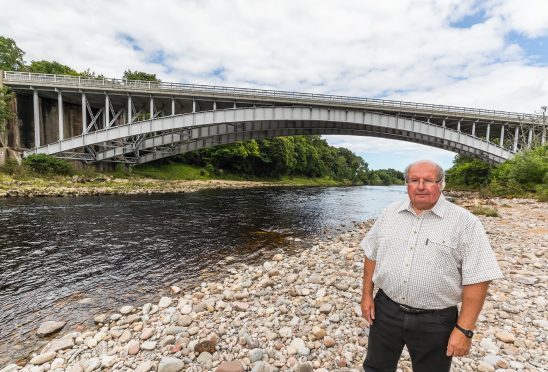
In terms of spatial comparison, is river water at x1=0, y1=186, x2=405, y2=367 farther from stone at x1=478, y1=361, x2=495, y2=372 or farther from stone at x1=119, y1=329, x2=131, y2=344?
stone at x1=478, y1=361, x2=495, y2=372

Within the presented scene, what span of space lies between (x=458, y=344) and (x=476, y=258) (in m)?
0.69

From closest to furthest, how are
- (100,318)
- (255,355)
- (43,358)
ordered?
(255,355)
(43,358)
(100,318)

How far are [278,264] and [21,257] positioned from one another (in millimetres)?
8007

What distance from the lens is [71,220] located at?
13.9 meters

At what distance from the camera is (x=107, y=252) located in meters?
9.27

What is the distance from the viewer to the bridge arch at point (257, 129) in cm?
3425

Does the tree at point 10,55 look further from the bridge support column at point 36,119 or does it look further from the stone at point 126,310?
the stone at point 126,310

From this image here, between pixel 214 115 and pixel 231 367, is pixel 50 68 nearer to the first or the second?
pixel 214 115

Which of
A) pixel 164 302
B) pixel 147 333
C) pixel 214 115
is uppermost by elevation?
pixel 214 115

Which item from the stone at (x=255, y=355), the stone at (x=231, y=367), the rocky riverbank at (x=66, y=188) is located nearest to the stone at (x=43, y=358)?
the stone at (x=231, y=367)

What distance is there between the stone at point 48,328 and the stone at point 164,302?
5.51 ft

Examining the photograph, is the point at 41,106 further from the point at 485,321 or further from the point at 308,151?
the point at 308,151

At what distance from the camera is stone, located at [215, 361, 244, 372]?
3.36 metres

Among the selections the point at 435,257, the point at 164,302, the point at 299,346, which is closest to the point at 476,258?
the point at 435,257
